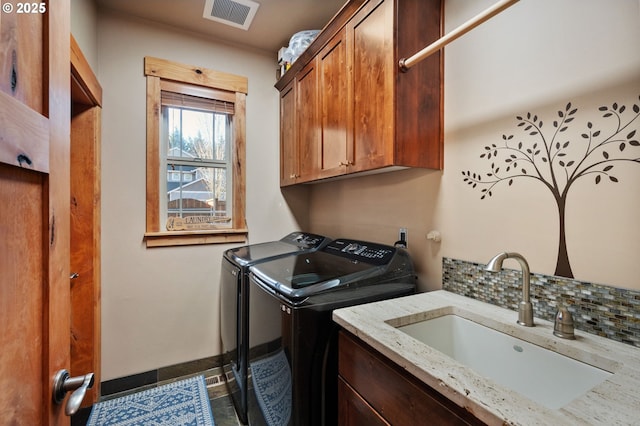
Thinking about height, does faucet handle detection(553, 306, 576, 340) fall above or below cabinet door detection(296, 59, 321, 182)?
below

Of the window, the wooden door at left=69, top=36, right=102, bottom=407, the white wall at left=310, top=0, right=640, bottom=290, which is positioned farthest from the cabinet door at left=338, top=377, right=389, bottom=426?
the wooden door at left=69, top=36, right=102, bottom=407

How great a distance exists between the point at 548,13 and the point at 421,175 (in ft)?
2.64

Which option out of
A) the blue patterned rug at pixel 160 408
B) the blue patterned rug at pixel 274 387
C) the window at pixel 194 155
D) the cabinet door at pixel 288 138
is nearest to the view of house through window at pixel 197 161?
the window at pixel 194 155

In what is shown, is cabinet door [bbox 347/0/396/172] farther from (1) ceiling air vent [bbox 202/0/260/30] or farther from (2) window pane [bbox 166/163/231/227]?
(2) window pane [bbox 166/163/231/227]

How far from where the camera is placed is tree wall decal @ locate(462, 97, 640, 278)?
92 centimetres

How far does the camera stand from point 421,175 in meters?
1.61

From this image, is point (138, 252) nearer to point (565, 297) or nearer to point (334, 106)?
point (334, 106)

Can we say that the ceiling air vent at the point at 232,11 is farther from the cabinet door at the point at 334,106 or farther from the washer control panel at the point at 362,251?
the washer control panel at the point at 362,251

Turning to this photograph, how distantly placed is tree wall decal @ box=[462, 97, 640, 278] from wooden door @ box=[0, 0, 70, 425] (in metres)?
1.50

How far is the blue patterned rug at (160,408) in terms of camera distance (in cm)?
180

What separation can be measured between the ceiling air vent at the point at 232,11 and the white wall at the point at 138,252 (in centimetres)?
29

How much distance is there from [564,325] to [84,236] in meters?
2.54

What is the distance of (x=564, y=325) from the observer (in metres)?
0.93

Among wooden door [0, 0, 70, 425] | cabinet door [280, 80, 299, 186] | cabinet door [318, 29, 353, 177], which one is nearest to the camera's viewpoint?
wooden door [0, 0, 70, 425]
